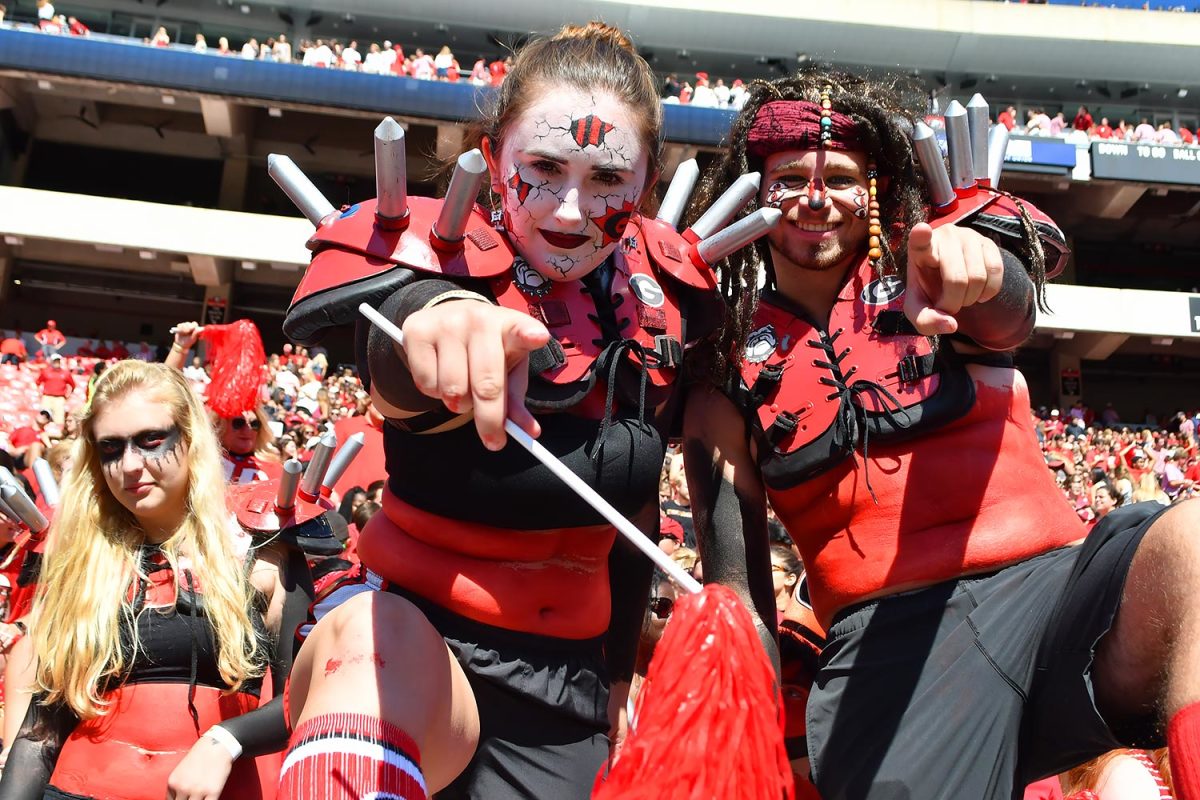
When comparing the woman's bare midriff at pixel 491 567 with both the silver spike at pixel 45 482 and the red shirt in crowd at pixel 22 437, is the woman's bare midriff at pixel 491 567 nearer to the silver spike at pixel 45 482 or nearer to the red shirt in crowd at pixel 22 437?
the silver spike at pixel 45 482

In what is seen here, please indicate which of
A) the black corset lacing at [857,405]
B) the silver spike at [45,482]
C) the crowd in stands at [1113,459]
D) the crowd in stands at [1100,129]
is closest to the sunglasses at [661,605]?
the black corset lacing at [857,405]

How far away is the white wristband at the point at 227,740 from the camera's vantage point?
254 cm

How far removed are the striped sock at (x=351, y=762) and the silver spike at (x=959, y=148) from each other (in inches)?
56.5

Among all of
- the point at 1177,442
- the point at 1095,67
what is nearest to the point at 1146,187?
the point at 1095,67

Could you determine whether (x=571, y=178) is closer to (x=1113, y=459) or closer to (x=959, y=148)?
(x=959, y=148)

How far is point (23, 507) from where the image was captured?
3451mm

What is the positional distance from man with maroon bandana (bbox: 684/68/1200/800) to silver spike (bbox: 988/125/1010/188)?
8cm

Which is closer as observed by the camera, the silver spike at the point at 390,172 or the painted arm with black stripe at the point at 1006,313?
the silver spike at the point at 390,172

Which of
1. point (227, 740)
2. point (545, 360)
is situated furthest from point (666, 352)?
point (227, 740)

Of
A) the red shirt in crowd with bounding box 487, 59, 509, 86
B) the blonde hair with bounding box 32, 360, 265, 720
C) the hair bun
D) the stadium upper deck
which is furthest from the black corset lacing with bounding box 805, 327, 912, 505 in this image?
the stadium upper deck

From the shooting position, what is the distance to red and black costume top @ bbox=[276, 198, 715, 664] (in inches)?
72.9

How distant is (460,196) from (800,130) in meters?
1.04

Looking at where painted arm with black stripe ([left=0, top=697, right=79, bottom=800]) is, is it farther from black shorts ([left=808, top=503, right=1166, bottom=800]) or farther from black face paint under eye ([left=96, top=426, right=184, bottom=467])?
black shorts ([left=808, top=503, right=1166, bottom=800])

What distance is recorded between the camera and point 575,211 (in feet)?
6.35
